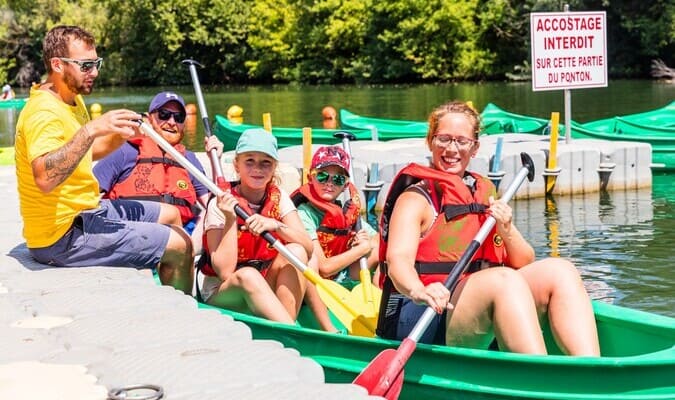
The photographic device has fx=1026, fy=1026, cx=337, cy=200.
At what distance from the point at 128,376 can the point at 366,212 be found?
731cm

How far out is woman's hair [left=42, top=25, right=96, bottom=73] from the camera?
4.57m

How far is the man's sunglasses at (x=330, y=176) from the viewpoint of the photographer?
5461 mm

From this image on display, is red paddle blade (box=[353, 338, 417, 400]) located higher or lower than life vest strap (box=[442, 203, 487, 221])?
lower

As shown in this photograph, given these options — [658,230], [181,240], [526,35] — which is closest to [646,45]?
[526,35]

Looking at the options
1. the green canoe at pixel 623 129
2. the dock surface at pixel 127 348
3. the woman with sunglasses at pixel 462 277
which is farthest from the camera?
the green canoe at pixel 623 129

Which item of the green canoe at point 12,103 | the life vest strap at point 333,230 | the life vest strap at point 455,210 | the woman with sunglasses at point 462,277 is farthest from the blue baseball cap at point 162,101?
the green canoe at point 12,103

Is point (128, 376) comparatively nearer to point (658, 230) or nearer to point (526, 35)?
point (658, 230)

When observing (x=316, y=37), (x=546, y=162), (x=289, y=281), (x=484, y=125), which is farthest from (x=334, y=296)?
(x=316, y=37)

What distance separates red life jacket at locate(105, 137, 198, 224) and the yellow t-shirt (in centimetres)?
88

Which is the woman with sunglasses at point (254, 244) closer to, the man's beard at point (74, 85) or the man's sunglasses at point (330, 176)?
the man's sunglasses at point (330, 176)

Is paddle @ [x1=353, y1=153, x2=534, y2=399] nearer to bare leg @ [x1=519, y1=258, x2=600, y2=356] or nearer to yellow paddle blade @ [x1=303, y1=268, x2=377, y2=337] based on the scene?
bare leg @ [x1=519, y1=258, x2=600, y2=356]

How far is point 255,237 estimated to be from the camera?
4.89 metres

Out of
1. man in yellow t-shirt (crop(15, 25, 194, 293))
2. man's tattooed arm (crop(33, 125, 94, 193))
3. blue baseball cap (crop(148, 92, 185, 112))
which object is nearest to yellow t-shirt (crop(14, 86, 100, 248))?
man in yellow t-shirt (crop(15, 25, 194, 293))

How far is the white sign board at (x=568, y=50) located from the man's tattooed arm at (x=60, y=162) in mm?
7857
